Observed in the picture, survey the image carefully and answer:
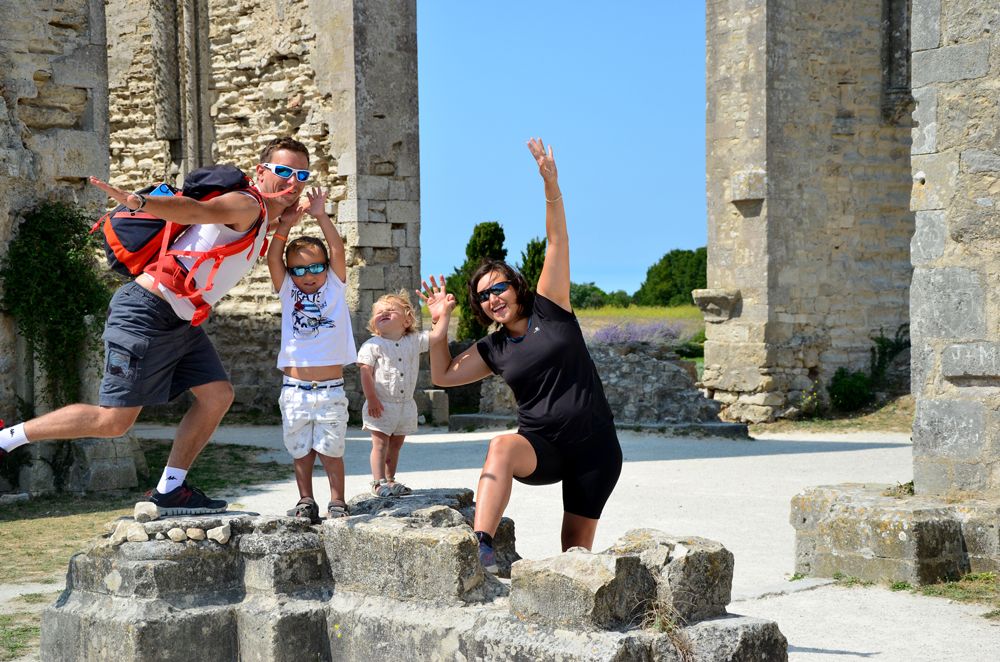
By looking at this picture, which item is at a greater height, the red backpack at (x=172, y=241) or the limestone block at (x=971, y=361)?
the red backpack at (x=172, y=241)

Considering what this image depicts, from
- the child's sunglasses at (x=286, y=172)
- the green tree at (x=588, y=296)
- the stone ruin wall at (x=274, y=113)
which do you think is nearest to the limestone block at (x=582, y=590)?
the child's sunglasses at (x=286, y=172)

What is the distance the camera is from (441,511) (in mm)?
4328

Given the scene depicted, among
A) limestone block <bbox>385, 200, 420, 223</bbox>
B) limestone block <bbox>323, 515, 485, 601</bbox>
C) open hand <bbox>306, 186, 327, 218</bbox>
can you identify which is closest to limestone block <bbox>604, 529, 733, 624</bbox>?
limestone block <bbox>323, 515, 485, 601</bbox>

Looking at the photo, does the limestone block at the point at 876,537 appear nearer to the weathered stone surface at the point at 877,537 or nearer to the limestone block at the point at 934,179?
the weathered stone surface at the point at 877,537

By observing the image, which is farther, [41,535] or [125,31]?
[125,31]

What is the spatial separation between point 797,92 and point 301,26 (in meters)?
5.98

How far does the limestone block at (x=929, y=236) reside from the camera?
6.04m

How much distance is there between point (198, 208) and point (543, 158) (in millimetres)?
1219

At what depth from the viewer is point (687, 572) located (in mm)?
3598

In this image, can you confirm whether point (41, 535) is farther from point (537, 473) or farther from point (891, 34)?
point (891, 34)

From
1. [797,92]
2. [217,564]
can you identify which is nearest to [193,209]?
[217,564]

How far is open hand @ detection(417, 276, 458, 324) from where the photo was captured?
4656 mm

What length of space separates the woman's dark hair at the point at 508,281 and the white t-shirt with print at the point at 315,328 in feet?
1.57

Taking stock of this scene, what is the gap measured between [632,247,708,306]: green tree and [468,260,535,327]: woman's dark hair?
29553mm
